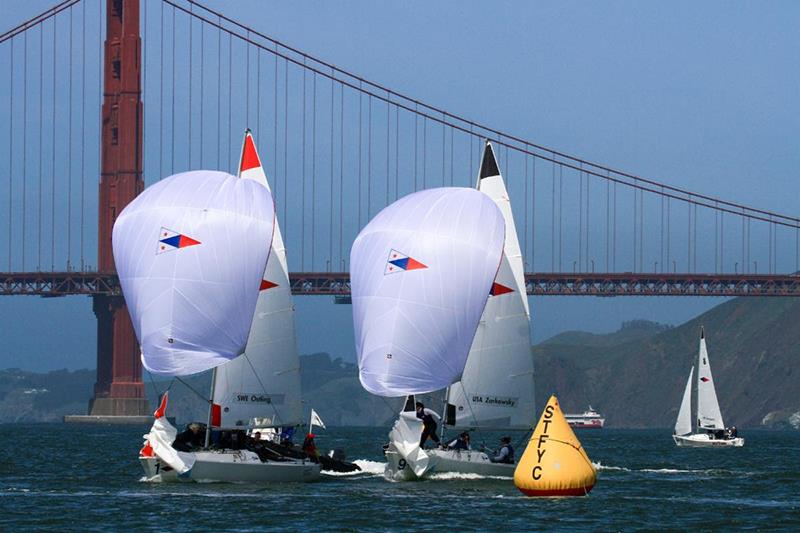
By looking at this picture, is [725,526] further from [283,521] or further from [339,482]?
[339,482]

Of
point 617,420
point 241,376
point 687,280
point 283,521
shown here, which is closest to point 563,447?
point 283,521

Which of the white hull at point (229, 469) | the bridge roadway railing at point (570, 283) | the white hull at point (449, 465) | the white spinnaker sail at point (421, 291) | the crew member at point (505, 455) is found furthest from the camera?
the bridge roadway railing at point (570, 283)

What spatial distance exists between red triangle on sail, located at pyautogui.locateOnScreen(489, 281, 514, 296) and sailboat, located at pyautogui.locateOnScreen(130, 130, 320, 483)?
3.44 m

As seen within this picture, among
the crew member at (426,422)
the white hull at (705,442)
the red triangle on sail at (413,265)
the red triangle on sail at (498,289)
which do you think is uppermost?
the red triangle on sail at (413,265)

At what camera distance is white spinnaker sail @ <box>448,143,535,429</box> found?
3145 cm

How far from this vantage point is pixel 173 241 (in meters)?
29.3

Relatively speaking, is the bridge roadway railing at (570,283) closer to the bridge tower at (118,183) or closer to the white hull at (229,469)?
the bridge tower at (118,183)

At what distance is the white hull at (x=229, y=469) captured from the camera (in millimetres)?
29406

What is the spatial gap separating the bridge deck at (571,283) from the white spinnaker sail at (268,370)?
48721mm

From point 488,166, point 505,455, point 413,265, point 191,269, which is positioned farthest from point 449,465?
point 488,166

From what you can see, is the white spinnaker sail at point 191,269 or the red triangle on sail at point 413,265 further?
the red triangle on sail at point 413,265

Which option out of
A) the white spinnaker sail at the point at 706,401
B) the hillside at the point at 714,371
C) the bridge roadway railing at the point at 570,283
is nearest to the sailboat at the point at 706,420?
the white spinnaker sail at the point at 706,401

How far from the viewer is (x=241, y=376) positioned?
30562mm

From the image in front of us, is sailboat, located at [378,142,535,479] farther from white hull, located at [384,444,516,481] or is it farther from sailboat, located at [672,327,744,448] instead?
sailboat, located at [672,327,744,448]
